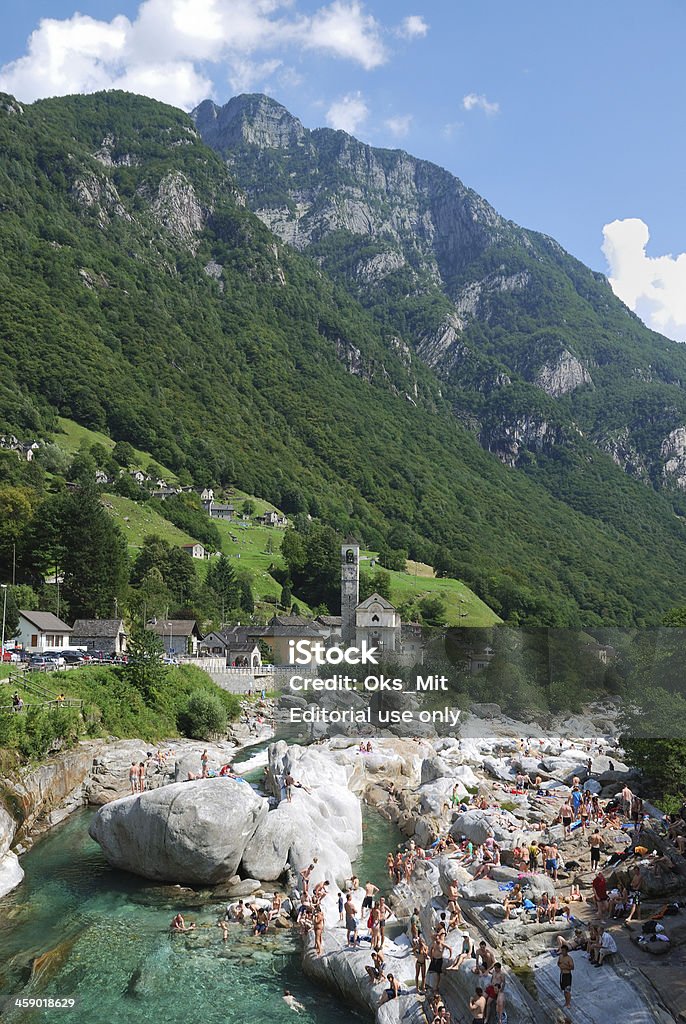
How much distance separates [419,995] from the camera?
17750 mm

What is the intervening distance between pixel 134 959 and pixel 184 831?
4.72m

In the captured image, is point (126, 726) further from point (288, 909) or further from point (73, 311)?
point (73, 311)

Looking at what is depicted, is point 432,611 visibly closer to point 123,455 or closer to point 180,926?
point 123,455

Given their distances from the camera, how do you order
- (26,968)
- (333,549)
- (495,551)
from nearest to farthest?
(26,968)
(333,549)
(495,551)

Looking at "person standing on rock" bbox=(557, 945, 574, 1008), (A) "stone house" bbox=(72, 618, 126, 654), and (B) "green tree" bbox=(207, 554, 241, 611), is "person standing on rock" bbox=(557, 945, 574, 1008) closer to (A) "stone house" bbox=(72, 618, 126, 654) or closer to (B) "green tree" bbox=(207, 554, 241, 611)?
(A) "stone house" bbox=(72, 618, 126, 654)

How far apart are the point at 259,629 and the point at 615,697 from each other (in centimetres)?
4908

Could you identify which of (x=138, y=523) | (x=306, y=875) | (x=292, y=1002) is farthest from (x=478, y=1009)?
(x=138, y=523)

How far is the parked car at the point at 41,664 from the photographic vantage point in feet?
143

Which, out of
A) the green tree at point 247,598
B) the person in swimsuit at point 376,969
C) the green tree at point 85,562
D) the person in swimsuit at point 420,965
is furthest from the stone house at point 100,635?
the person in swimsuit at point 420,965

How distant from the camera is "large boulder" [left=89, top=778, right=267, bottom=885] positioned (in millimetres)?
24812

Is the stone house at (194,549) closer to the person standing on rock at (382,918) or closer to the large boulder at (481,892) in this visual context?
the large boulder at (481,892)

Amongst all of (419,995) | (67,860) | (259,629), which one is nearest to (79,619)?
(259,629)

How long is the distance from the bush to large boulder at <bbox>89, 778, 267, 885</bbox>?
23.4m

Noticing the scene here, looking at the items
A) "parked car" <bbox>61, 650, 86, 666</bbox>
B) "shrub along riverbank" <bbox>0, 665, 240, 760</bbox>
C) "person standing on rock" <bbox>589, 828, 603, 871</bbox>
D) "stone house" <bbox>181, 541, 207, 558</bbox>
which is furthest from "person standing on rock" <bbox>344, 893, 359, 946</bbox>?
"stone house" <bbox>181, 541, 207, 558</bbox>
